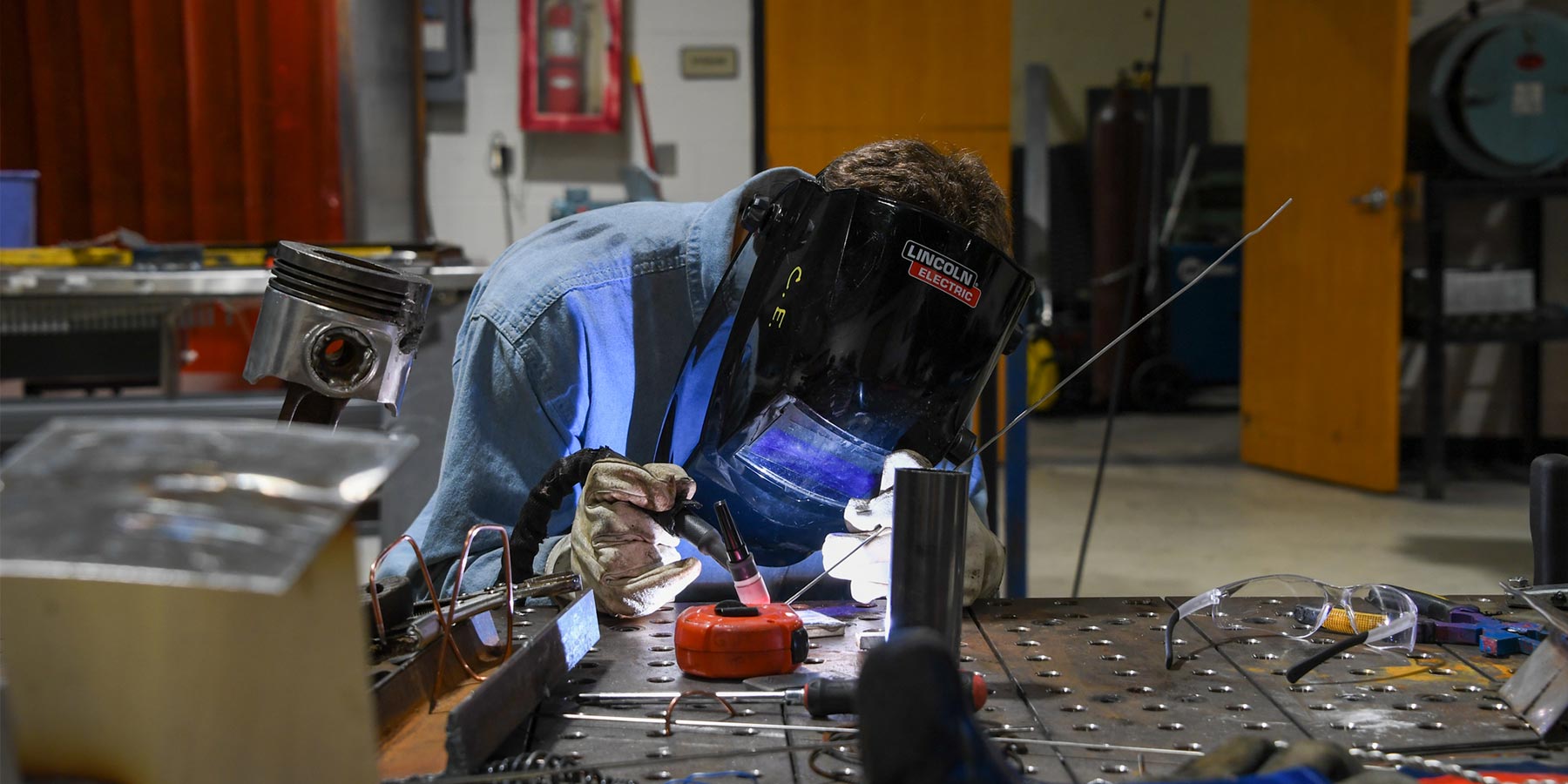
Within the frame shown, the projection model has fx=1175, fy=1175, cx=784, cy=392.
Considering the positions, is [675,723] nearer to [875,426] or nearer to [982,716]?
[982,716]

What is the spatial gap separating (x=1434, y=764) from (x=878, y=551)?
1.74ft

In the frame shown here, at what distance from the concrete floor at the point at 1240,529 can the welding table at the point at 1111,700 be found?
2.27 m

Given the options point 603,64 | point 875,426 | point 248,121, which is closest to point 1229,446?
point 603,64

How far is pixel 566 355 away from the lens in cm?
141

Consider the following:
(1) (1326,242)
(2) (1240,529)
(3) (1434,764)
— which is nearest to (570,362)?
(3) (1434,764)

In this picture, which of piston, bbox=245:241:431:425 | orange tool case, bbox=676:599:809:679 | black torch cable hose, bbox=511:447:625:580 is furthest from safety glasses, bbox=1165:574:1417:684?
piston, bbox=245:241:431:425

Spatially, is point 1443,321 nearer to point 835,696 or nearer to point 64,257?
point 835,696

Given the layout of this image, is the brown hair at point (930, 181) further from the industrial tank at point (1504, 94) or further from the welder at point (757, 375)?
the industrial tank at point (1504, 94)

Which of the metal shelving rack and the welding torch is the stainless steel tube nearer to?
the welding torch

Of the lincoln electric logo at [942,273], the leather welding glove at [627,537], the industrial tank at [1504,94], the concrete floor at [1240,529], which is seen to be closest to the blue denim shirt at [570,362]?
the leather welding glove at [627,537]

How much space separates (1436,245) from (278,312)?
440 centimetres

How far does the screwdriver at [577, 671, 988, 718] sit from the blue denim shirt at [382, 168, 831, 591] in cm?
35

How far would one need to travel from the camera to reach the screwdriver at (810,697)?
855 mm

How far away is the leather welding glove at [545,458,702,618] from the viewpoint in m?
1.12
